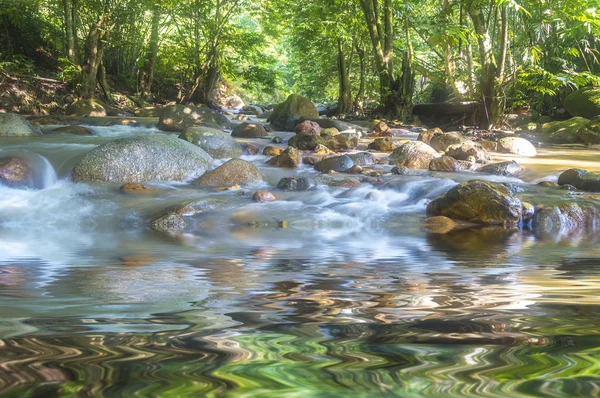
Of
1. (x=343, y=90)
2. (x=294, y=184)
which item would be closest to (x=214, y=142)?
(x=294, y=184)

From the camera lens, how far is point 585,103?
15148mm

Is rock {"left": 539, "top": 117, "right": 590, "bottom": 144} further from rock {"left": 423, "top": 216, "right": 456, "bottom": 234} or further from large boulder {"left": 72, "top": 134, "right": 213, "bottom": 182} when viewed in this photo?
rock {"left": 423, "top": 216, "right": 456, "bottom": 234}

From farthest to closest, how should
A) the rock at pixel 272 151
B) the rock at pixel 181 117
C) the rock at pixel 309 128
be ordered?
the rock at pixel 181 117 → the rock at pixel 309 128 → the rock at pixel 272 151

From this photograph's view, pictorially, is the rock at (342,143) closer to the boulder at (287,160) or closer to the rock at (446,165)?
the boulder at (287,160)

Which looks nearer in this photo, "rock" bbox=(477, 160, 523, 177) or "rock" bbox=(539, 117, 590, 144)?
"rock" bbox=(477, 160, 523, 177)

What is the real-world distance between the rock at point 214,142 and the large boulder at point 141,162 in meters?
1.46

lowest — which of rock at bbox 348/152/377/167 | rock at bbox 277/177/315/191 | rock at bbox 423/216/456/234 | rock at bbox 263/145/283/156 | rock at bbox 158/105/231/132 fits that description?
rock at bbox 423/216/456/234

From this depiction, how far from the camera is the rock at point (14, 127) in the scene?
10734mm

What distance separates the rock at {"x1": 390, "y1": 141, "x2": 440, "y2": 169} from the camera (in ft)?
30.8

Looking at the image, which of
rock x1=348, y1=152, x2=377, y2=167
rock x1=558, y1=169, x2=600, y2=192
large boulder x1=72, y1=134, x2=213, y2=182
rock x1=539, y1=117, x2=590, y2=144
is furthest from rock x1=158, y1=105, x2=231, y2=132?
rock x1=558, y1=169, x2=600, y2=192

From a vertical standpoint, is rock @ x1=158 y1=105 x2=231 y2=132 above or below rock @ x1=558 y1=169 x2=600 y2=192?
above

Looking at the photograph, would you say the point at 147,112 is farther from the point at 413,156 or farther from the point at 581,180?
the point at 581,180

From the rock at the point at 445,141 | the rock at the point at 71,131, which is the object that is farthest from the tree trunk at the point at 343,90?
the rock at the point at 71,131

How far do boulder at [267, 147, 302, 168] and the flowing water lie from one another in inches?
192
